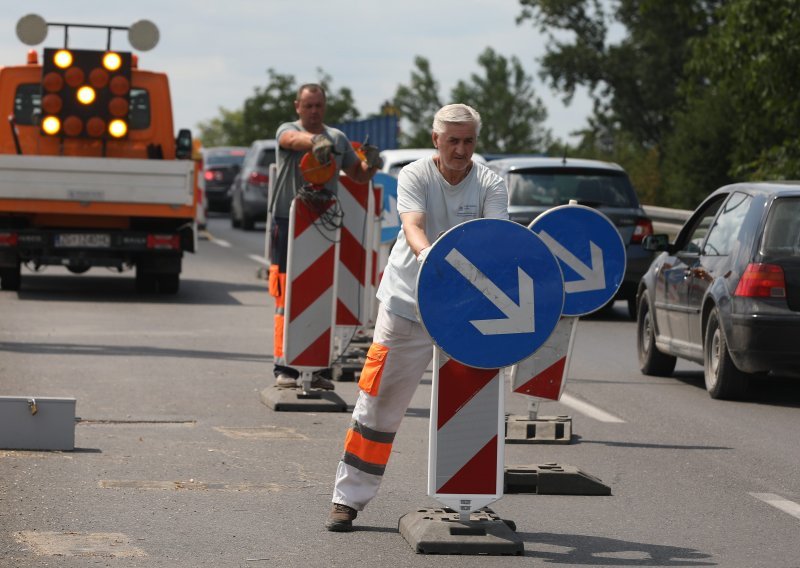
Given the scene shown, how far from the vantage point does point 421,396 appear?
12.9 metres

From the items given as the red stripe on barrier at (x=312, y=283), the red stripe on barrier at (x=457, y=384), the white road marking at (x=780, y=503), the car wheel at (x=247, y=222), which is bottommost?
the car wheel at (x=247, y=222)

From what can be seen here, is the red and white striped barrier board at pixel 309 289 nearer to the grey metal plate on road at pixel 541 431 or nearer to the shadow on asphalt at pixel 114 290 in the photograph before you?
the grey metal plate on road at pixel 541 431

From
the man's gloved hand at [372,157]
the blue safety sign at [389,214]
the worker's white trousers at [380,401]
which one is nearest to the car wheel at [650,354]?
the blue safety sign at [389,214]

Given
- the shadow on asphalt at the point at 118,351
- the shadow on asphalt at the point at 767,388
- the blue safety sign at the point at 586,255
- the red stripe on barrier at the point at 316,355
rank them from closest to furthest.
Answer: the blue safety sign at the point at 586,255, the red stripe on barrier at the point at 316,355, the shadow on asphalt at the point at 767,388, the shadow on asphalt at the point at 118,351

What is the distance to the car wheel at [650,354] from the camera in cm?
1478

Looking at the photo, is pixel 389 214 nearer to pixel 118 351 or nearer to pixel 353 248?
pixel 118 351

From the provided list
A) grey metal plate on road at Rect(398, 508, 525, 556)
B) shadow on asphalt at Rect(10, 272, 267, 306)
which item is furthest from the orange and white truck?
grey metal plate on road at Rect(398, 508, 525, 556)

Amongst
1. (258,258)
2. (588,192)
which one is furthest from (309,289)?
(258,258)

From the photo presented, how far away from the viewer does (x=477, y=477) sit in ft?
24.0

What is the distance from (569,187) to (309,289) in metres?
8.57

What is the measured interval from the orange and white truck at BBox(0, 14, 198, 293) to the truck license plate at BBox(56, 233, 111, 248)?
1 centimetres

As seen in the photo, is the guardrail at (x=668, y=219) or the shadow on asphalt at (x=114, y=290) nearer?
the shadow on asphalt at (x=114, y=290)

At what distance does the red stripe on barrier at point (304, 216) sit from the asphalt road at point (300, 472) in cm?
118

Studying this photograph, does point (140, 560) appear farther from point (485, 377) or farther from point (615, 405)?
point (615, 405)
